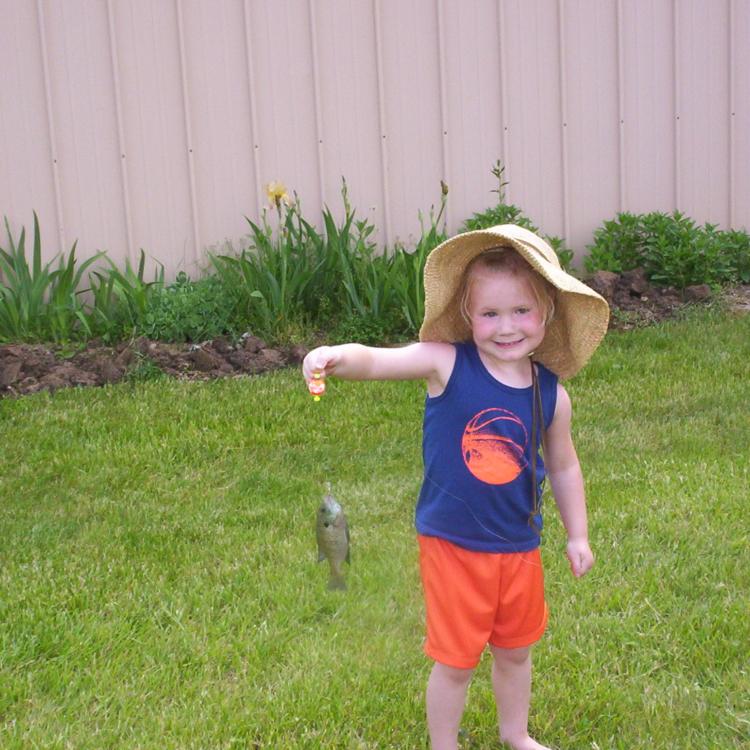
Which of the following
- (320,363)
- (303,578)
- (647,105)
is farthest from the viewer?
(647,105)

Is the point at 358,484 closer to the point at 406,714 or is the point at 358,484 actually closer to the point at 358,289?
the point at 406,714

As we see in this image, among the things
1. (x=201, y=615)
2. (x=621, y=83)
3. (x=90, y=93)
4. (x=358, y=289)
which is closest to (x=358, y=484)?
(x=201, y=615)

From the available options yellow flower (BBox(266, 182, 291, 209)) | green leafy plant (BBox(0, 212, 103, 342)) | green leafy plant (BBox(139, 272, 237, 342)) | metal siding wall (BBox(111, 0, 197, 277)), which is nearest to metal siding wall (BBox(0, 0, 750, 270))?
metal siding wall (BBox(111, 0, 197, 277))

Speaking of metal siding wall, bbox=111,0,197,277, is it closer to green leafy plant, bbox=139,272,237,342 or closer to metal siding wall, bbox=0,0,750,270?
metal siding wall, bbox=0,0,750,270

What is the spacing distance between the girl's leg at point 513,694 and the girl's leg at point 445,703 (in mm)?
102

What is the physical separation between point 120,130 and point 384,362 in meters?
5.17

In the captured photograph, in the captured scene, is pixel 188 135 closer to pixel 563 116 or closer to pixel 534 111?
pixel 534 111

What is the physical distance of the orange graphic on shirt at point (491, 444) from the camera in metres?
2.54

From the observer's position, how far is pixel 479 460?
2.55m

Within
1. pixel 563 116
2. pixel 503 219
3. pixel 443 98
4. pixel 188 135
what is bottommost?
pixel 503 219

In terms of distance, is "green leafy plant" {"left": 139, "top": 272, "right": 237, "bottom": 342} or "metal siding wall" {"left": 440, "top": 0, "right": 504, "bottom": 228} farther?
"metal siding wall" {"left": 440, "top": 0, "right": 504, "bottom": 228}

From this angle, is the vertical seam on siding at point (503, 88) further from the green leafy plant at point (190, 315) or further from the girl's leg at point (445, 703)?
the girl's leg at point (445, 703)

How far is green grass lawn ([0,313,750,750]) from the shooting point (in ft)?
9.73

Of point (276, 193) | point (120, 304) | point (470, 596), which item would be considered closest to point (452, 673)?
point (470, 596)
